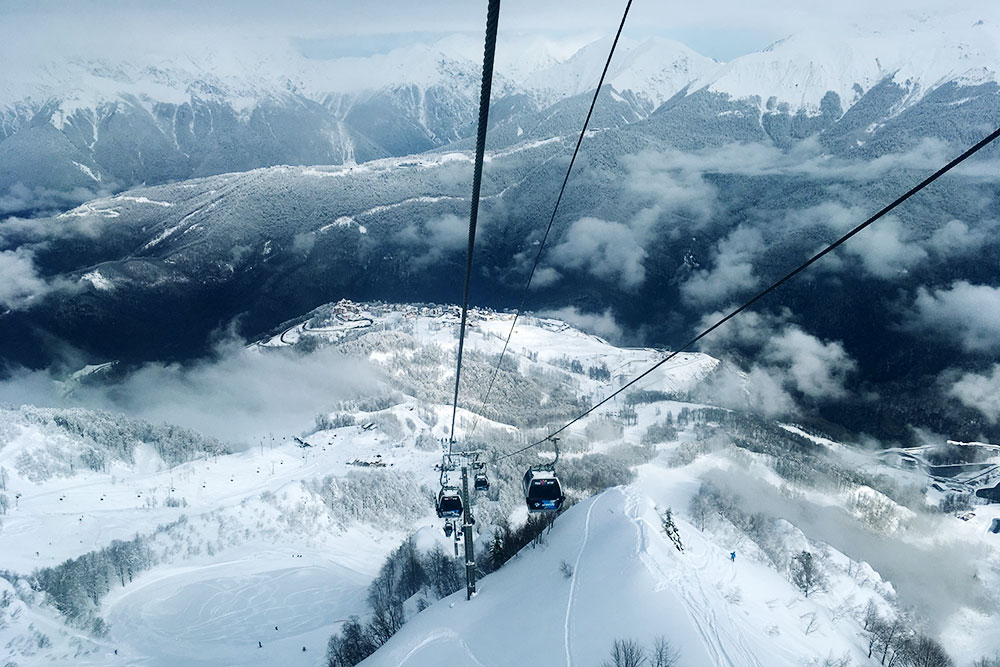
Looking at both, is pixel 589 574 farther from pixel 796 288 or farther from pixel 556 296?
pixel 796 288

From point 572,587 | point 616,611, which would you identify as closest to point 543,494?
point 572,587

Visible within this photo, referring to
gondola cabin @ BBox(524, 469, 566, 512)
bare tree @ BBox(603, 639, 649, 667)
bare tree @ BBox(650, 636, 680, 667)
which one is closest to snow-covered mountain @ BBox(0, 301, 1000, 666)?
bare tree @ BBox(650, 636, 680, 667)

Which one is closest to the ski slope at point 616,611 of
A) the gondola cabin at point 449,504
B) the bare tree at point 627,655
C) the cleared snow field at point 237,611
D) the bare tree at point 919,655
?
the bare tree at point 627,655

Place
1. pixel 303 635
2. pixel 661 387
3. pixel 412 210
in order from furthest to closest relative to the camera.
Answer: pixel 412 210 < pixel 661 387 < pixel 303 635

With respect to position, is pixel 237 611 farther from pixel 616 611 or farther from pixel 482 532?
pixel 616 611

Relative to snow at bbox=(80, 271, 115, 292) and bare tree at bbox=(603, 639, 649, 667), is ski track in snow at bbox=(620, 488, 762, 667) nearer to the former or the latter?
bare tree at bbox=(603, 639, 649, 667)

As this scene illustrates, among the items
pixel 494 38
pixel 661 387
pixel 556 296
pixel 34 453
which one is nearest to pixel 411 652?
pixel 494 38
